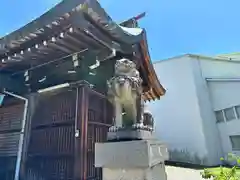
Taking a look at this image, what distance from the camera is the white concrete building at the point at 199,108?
1516cm

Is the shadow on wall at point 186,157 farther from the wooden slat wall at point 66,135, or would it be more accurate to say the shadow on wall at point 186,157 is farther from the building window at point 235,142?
the wooden slat wall at point 66,135

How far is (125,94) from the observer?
10.2ft

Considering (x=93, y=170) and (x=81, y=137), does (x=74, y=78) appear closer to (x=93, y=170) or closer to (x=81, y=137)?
(x=81, y=137)

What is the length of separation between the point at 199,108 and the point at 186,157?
3998 millimetres

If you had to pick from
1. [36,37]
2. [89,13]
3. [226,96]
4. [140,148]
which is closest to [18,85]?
[36,37]

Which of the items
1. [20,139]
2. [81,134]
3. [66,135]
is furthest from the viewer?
[20,139]

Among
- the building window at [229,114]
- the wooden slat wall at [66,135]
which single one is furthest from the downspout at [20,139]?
the building window at [229,114]

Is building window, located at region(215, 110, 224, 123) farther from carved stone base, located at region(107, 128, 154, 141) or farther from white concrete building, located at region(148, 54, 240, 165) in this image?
carved stone base, located at region(107, 128, 154, 141)

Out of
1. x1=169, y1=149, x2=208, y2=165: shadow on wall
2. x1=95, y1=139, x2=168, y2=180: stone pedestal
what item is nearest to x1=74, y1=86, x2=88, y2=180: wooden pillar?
x1=95, y1=139, x2=168, y2=180: stone pedestal

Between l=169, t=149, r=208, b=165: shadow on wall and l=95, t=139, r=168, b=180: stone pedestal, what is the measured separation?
44.2 ft

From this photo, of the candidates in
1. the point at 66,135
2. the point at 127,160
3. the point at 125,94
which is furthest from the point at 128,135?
the point at 66,135

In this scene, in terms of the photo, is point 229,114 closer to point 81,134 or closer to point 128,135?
point 81,134

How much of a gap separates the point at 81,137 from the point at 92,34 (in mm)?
2174

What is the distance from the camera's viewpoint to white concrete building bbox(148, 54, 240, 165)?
15164 mm
